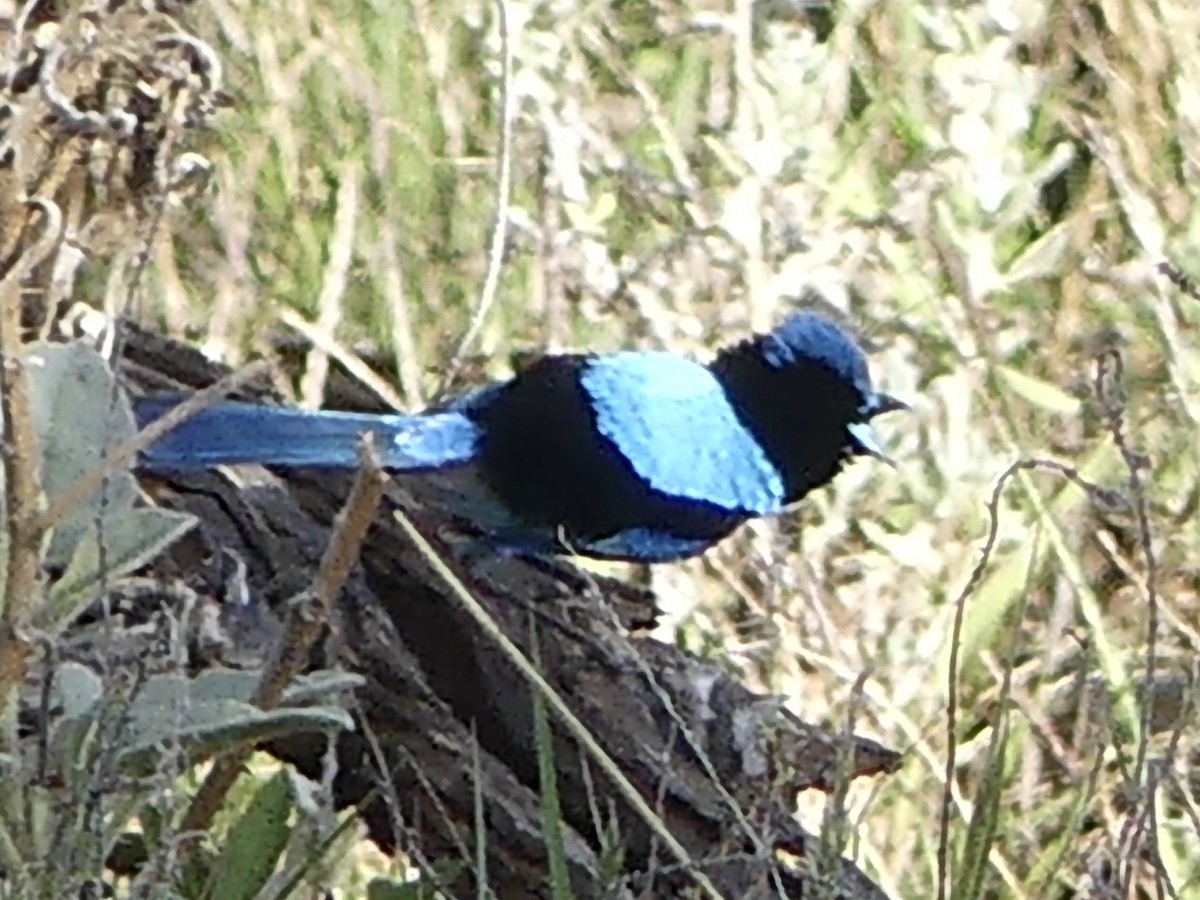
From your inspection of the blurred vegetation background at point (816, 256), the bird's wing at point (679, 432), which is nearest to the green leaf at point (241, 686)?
the bird's wing at point (679, 432)

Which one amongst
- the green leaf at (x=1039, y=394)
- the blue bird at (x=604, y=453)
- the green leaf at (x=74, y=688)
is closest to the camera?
the green leaf at (x=74, y=688)

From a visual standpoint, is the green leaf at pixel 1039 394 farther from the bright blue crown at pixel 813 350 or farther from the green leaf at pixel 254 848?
the green leaf at pixel 254 848

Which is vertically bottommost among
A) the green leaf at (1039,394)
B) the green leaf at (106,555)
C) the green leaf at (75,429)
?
the green leaf at (1039,394)

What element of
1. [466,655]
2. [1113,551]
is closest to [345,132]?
[1113,551]

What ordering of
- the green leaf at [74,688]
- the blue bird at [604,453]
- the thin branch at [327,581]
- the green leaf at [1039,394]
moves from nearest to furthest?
1. the thin branch at [327,581]
2. the green leaf at [74,688]
3. the blue bird at [604,453]
4. the green leaf at [1039,394]

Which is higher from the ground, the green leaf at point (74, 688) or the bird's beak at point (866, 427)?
the green leaf at point (74, 688)

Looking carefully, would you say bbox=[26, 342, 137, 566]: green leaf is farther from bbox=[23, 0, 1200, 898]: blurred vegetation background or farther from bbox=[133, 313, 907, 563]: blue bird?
bbox=[23, 0, 1200, 898]: blurred vegetation background

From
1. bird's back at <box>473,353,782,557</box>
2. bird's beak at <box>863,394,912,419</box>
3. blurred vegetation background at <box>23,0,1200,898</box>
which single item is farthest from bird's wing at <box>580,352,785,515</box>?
blurred vegetation background at <box>23,0,1200,898</box>
